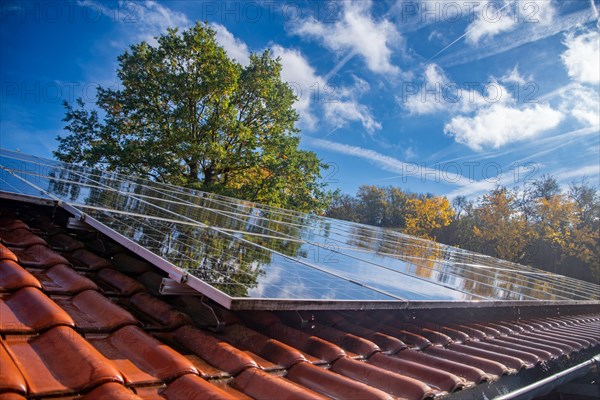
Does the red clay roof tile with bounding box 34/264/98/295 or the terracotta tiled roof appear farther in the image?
the red clay roof tile with bounding box 34/264/98/295

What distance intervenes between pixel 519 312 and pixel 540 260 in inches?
1525

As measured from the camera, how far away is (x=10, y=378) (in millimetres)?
1452

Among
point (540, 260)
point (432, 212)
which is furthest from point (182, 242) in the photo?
point (540, 260)

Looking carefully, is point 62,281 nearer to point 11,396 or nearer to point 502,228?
point 11,396

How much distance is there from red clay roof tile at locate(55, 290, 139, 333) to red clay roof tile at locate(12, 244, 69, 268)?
0.67 meters

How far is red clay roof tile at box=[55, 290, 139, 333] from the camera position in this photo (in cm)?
232

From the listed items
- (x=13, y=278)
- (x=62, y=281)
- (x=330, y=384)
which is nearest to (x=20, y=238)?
(x=62, y=281)

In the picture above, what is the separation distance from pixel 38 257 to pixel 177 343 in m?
1.71

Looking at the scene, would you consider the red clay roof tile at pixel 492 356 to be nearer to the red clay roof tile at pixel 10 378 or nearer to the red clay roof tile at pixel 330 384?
the red clay roof tile at pixel 330 384

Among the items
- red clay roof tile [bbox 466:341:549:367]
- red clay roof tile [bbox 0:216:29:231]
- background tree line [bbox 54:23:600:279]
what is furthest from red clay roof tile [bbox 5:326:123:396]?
background tree line [bbox 54:23:600:279]

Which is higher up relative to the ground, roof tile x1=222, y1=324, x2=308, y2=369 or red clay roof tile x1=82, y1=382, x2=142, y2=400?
red clay roof tile x1=82, y1=382, x2=142, y2=400

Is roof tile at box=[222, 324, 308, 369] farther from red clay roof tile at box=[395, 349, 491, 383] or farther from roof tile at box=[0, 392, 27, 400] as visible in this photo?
roof tile at box=[0, 392, 27, 400]

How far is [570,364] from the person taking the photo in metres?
4.27

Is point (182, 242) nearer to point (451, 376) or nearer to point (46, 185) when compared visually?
point (451, 376)
